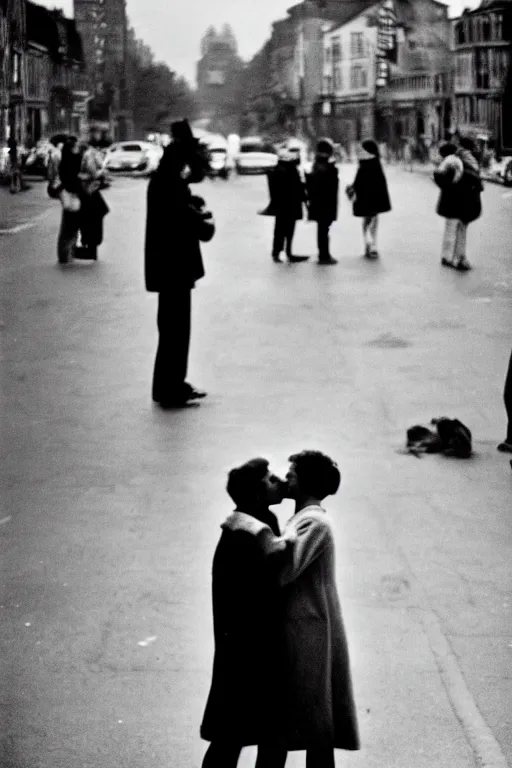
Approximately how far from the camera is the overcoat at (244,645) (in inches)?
133

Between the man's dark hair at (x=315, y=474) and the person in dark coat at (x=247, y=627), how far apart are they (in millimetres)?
67

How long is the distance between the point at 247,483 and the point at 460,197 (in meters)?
12.8

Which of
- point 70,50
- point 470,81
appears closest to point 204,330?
point 70,50

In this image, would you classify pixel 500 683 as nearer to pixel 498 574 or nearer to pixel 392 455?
pixel 498 574

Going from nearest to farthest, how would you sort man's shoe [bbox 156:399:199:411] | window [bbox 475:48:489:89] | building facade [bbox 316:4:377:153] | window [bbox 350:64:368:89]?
man's shoe [bbox 156:399:199:411] → building facade [bbox 316:4:377:153] → window [bbox 475:48:489:89] → window [bbox 350:64:368:89]

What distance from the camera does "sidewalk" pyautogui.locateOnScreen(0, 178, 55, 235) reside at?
24328 mm

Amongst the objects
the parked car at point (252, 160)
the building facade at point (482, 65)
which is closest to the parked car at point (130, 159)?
the parked car at point (252, 160)

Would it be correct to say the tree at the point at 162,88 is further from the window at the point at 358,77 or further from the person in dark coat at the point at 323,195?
the window at the point at 358,77

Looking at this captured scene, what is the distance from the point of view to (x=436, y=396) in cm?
910

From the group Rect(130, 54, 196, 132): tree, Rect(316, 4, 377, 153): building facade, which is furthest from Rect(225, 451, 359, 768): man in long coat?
Rect(316, 4, 377, 153): building facade

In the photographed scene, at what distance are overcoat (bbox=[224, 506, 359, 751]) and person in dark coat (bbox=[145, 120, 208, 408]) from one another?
532 centimetres

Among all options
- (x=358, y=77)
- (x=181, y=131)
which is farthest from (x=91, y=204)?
(x=358, y=77)

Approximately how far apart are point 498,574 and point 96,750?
2.06 meters

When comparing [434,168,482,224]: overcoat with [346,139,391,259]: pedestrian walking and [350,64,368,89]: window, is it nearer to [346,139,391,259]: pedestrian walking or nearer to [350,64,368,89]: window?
[346,139,391,259]: pedestrian walking
